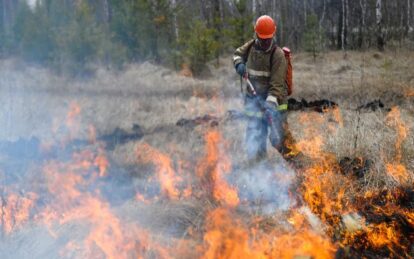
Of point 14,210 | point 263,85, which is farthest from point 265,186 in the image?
point 14,210

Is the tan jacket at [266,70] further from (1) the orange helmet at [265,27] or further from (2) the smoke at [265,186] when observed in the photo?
(2) the smoke at [265,186]

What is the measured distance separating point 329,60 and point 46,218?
15.5 metres

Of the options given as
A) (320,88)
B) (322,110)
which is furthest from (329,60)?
(322,110)

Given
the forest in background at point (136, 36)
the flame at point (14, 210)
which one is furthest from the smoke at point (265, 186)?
the forest in background at point (136, 36)

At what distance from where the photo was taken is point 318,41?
61.5 ft

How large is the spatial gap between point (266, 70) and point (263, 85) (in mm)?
201

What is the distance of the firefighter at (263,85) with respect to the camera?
5660mm

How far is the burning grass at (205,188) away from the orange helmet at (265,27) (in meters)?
1.49

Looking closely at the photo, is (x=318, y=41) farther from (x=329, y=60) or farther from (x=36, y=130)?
(x=36, y=130)

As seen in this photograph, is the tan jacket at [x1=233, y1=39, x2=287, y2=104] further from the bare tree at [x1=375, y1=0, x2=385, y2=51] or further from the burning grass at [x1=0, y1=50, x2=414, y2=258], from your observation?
the bare tree at [x1=375, y1=0, x2=385, y2=51]

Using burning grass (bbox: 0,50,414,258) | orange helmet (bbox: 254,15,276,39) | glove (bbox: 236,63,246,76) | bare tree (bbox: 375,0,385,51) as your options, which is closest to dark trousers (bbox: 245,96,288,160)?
burning grass (bbox: 0,50,414,258)

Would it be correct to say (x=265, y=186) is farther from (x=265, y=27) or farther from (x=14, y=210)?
(x=14, y=210)

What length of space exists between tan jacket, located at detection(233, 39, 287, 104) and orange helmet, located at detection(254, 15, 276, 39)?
0.22m

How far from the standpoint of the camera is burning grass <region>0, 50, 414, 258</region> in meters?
4.07
